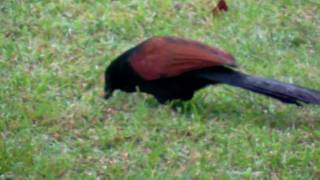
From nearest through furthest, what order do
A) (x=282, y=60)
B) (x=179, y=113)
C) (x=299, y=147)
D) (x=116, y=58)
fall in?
(x=299, y=147) → (x=179, y=113) → (x=116, y=58) → (x=282, y=60)

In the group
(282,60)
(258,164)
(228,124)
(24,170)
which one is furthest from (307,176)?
(282,60)

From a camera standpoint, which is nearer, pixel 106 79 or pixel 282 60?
pixel 106 79

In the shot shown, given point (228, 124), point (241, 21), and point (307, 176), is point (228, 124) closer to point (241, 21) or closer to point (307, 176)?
point (307, 176)

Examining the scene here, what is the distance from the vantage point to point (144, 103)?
6.70m

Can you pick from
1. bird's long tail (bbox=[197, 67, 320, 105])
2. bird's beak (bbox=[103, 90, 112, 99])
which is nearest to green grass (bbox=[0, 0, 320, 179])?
bird's beak (bbox=[103, 90, 112, 99])

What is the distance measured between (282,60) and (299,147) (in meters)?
1.75

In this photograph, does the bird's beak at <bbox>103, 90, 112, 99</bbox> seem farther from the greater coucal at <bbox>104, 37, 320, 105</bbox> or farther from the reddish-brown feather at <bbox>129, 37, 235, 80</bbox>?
the reddish-brown feather at <bbox>129, 37, 235, 80</bbox>

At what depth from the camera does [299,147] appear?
6031 millimetres

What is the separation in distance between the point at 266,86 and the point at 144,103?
854mm

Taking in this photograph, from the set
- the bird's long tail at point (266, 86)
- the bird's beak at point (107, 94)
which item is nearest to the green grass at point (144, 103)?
the bird's beak at point (107, 94)

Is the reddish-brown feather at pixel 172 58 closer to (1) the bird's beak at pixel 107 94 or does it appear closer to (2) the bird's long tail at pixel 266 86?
(2) the bird's long tail at pixel 266 86

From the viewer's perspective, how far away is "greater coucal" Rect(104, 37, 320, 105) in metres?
6.36

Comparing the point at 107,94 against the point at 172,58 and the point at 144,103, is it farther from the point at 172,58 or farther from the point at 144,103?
the point at 172,58

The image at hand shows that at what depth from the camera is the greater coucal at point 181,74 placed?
6363 millimetres
